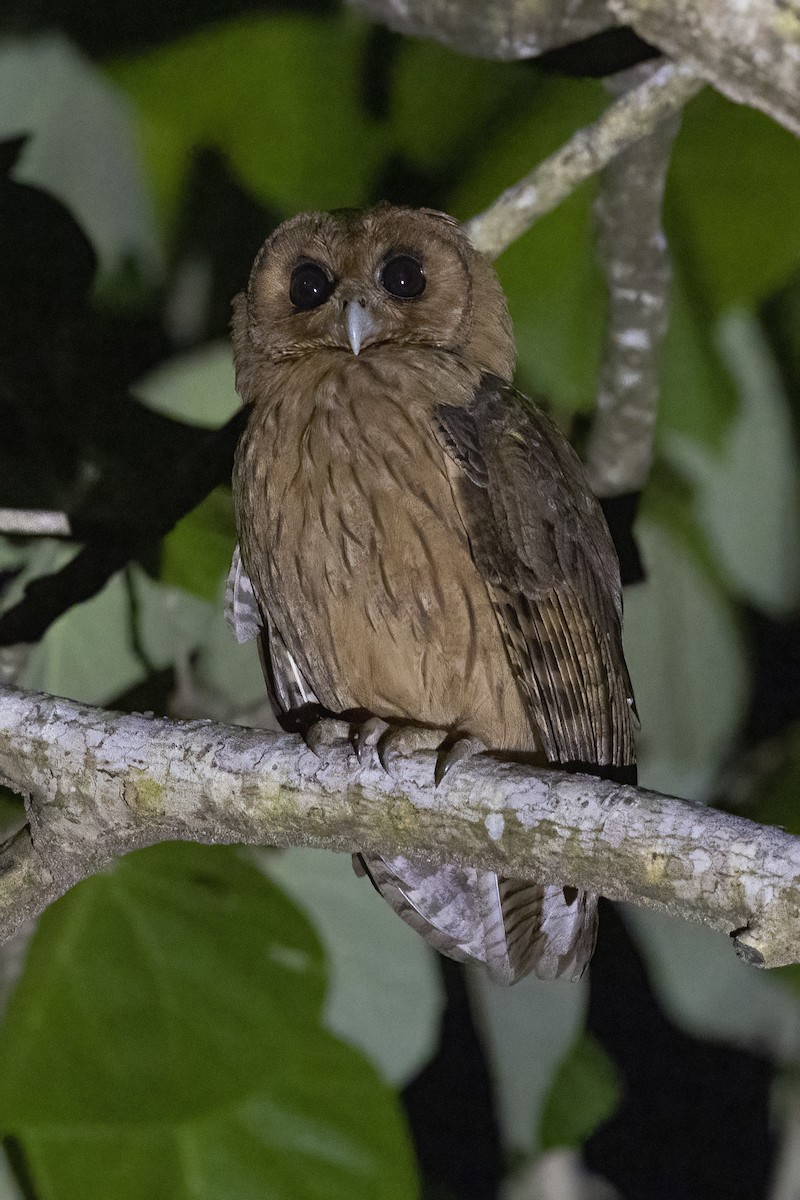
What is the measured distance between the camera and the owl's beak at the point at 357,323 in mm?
1351

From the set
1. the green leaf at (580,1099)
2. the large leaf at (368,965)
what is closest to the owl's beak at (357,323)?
the large leaf at (368,965)

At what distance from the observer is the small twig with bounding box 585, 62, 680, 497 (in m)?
1.92

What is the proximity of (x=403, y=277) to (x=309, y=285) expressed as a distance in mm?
121

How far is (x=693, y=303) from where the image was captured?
1968 millimetres

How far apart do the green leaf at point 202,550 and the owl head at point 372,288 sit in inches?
19.8

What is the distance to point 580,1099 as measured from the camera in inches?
72.6

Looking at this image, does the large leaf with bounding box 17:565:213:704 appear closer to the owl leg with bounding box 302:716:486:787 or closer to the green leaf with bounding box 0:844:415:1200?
the green leaf with bounding box 0:844:415:1200

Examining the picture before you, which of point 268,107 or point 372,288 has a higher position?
point 268,107

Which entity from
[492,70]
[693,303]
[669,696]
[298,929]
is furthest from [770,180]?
[298,929]

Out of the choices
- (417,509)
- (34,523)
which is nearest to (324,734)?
(417,509)

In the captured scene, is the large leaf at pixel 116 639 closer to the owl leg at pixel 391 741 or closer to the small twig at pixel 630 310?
the owl leg at pixel 391 741

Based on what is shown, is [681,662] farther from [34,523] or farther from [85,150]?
[85,150]

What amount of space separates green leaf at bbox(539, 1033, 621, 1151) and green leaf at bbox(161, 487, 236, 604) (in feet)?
3.29

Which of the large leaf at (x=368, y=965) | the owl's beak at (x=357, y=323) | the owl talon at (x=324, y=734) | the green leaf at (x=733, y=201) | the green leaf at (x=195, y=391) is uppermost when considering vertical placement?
the green leaf at (x=733, y=201)
